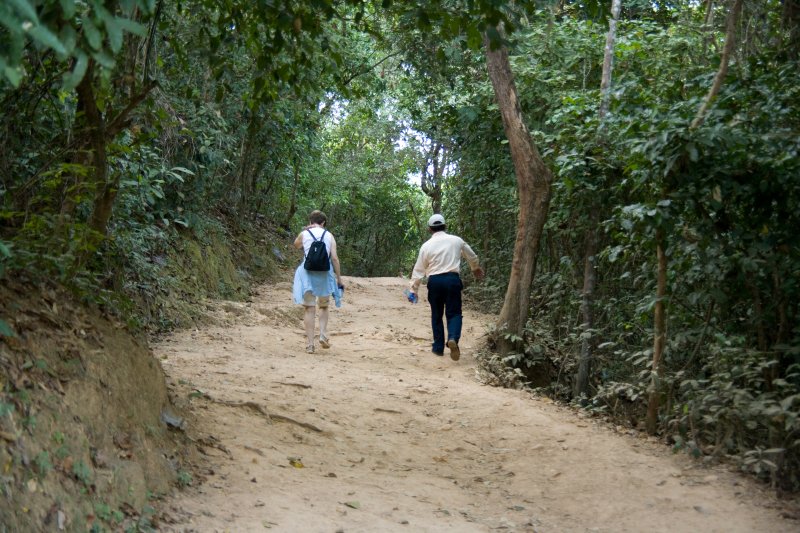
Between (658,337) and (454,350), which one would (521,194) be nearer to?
(454,350)

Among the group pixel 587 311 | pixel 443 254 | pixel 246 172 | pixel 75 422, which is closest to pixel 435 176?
pixel 246 172

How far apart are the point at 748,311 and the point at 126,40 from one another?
5217 millimetres

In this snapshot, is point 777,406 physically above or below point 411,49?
below

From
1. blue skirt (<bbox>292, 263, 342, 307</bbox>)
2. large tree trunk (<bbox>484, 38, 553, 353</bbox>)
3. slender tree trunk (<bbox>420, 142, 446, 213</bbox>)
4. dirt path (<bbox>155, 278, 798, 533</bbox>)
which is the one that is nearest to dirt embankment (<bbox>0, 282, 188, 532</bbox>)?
dirt path (<bbox>155, 278, 798, 533</bbox>)

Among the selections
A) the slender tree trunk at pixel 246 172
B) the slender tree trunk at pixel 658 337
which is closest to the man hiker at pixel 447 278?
the slender tree trunk at pixel 658 337

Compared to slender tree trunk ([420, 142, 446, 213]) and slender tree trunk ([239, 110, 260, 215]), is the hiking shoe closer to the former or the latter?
slender tree trunk ([239, 110, 260, 215])

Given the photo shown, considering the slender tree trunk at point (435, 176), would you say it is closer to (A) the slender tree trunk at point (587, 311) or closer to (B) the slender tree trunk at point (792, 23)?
(A) the slender tree trunk at point (587, 311)

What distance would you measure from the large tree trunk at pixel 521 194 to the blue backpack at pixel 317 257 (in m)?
2.42

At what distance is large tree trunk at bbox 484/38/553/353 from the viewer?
32.5ft

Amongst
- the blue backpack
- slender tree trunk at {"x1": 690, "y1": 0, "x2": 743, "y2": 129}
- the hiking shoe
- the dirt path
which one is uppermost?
slender tree trunk at {"x1": 690, "y1": 0, "x2": 743, "y2": 129}

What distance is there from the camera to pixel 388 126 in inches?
1048

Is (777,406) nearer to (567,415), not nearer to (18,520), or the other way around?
(567,415)

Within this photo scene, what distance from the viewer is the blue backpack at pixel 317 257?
392 inches

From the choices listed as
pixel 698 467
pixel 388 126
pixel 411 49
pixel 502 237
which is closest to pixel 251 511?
pixel 698 467
